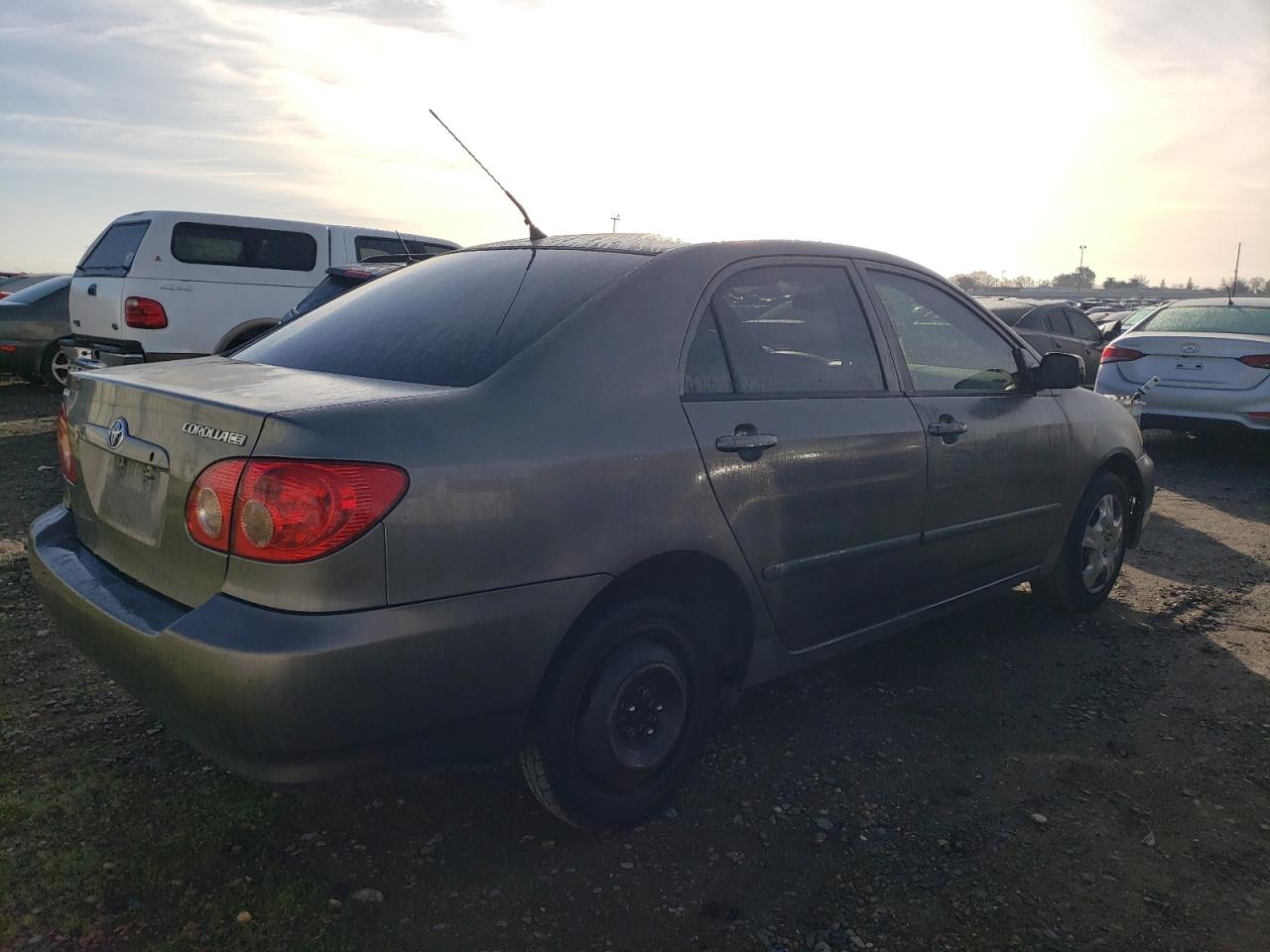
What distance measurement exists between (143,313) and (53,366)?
4.17 m

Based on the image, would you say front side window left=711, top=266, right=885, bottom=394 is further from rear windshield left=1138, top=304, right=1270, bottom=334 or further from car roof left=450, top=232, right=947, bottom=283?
rear windshield left=1138, top=304, right=1270, bottom=334

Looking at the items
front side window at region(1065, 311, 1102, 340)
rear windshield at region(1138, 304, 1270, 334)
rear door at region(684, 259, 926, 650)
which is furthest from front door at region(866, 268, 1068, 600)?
front side window at region(1065, 311, 1102, 340)

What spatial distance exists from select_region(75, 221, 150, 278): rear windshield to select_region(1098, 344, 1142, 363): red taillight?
358 inches

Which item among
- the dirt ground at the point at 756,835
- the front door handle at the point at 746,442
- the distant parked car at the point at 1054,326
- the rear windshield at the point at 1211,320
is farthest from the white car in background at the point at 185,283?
the distant parked car at the point at 1054,326

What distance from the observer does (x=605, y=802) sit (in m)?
2.65

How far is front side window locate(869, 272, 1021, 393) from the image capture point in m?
3.62

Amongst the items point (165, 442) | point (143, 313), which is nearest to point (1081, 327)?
point (143, 313)

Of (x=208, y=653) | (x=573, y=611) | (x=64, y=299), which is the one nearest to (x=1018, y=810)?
(x=573, y=611)

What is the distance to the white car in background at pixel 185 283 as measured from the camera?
9000 millimetres

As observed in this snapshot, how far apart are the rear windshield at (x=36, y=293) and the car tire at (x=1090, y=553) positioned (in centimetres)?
1206

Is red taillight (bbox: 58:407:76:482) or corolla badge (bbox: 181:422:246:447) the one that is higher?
corolla badge (bbox: 181:422:246:447)

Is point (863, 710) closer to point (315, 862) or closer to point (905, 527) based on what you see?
point (905, 527)

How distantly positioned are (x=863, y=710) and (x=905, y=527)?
0.71 metres

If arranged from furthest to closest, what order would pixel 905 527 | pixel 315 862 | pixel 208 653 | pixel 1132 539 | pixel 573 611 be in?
pixel 1132 539, pixel 905 527, pixel 315 862, pixel 573 611, pixel 208 653
